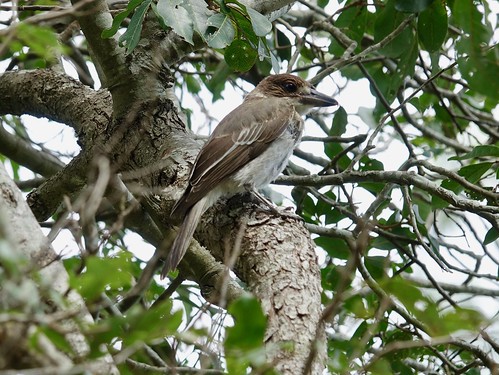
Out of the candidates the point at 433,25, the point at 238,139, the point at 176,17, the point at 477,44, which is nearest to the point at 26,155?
the point at 238,139

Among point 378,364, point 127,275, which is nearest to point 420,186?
point 378,364

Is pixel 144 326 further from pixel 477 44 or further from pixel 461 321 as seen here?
Answer: pixel 477 44

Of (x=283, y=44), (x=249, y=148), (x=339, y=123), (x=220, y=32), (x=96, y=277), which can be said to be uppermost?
(x=283, y=44)

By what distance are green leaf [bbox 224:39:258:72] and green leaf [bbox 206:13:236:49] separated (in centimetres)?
33

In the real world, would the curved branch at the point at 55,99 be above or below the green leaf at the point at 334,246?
above

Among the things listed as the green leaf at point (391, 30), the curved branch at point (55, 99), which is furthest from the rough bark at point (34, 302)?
the green leaf at point (391, 30)

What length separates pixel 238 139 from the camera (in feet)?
16.3

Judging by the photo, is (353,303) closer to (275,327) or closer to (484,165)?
(275,327)

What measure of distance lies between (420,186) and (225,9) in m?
1.30

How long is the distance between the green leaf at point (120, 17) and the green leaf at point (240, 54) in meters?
0.56

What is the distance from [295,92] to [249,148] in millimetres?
970

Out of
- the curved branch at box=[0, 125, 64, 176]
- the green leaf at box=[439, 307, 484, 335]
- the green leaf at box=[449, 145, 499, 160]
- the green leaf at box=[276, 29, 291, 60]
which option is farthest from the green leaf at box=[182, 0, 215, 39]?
the green leaf at box=[276, 29, 291, 60]

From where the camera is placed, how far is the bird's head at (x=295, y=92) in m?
5.68

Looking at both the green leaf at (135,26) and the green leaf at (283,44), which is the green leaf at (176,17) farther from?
the green leaf at (283,44)
